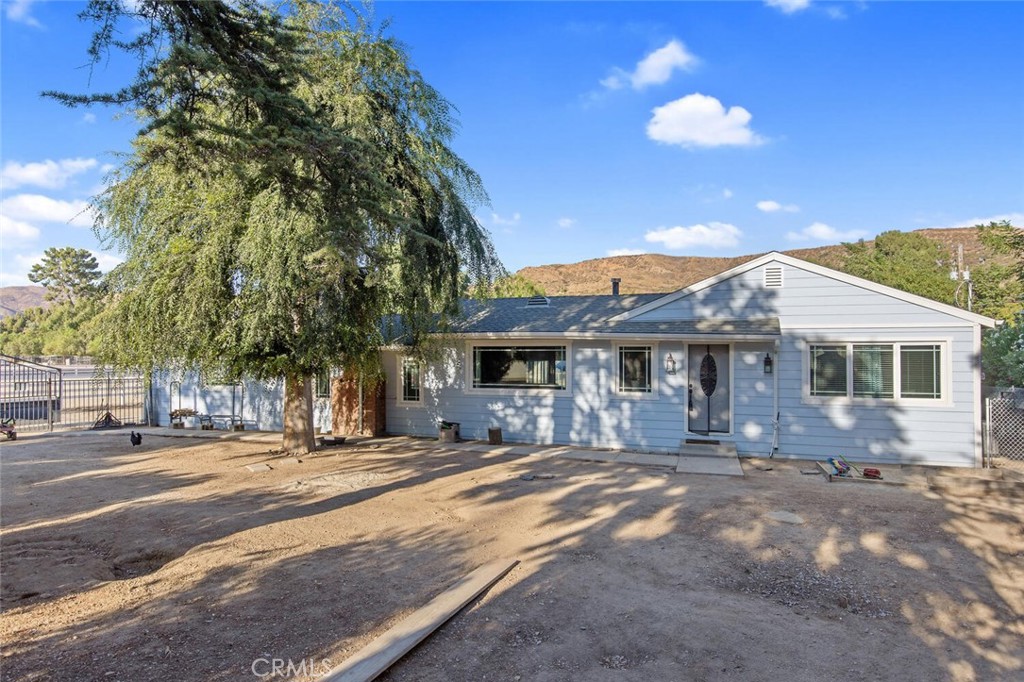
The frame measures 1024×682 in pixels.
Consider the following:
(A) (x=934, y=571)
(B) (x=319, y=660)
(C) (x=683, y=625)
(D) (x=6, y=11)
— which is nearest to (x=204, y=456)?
(D) (x=6, y=11)

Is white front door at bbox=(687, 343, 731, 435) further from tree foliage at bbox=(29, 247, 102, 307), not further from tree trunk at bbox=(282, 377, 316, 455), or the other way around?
tree foliage at bbox=(29, 247, 102, 307)

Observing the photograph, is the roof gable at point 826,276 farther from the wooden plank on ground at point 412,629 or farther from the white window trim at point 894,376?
the wooden plank on ground at point 412,629

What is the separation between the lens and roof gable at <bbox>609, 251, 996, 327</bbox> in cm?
931

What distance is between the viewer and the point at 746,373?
10.6 metres

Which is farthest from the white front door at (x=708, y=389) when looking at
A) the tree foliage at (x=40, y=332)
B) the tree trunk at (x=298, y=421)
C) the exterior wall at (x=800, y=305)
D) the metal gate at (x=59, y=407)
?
the tree foliage at (x=40, y=332)

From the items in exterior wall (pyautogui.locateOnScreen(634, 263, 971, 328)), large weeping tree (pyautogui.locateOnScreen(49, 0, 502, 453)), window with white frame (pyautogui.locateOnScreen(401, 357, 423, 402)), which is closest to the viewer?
large weeping tree (pyautogui.locateOnScreen(49, 0, 502, 453))

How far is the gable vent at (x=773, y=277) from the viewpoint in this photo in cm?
1054

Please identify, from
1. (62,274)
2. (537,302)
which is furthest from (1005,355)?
(62,274)

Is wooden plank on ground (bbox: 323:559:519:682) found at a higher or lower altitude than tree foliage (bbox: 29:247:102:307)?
lower

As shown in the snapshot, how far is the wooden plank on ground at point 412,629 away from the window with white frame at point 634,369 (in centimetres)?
711

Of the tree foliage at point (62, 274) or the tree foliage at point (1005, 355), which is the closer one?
the tree foliage at point (1005, 355)

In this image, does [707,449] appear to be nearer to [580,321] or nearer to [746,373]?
[746,373]

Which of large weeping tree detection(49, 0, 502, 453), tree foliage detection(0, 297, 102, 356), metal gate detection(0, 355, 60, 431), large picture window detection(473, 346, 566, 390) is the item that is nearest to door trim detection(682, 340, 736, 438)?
large picture window detection(473, 346, 566, 390)

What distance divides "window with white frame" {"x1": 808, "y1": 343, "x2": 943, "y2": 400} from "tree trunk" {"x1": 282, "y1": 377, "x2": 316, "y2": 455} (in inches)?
397
